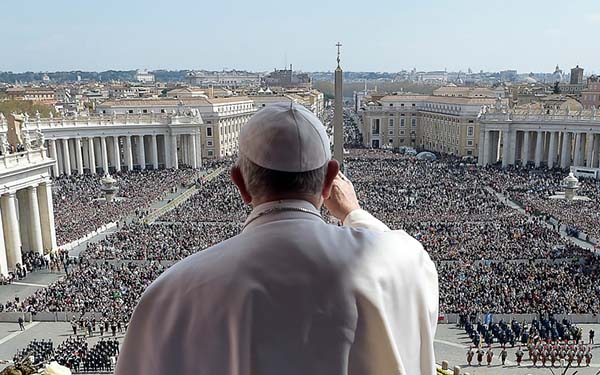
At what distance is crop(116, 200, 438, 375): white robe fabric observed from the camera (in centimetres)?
192

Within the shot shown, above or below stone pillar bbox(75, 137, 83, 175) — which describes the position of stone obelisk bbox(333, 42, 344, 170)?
above

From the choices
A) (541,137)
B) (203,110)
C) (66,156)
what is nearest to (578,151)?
(541,137)

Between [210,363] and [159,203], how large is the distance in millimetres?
45353

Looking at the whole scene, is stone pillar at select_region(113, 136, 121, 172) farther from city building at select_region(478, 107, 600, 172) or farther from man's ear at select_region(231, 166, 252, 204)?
man's ear at select_region(231, 166, 252, 204)

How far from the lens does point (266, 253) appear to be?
196 cm

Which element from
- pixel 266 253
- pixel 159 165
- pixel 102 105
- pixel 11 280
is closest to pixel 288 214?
pixel 266 253

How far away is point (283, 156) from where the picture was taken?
83.7 inches

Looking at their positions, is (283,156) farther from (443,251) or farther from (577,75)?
(577,75)

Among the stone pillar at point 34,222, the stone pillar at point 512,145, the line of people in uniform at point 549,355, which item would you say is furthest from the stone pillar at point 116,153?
the line of people in uniform at point 549,355

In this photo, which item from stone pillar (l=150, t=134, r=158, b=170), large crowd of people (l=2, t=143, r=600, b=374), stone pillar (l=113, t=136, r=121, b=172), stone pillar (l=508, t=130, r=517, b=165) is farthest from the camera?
stone pillar (l=508, t=130, r=517, b=165)

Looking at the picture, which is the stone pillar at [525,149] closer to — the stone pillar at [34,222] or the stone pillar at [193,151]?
the stone pillar at [193,151]

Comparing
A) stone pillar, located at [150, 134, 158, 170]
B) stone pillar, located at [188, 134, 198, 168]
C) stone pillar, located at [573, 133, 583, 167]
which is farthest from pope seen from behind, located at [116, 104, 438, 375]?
stone pillar, located at [573, 133, 583, 167]

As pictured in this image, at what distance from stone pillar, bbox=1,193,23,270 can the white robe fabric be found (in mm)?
Result: 31526

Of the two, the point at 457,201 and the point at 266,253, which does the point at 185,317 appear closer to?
the point at 266,253
